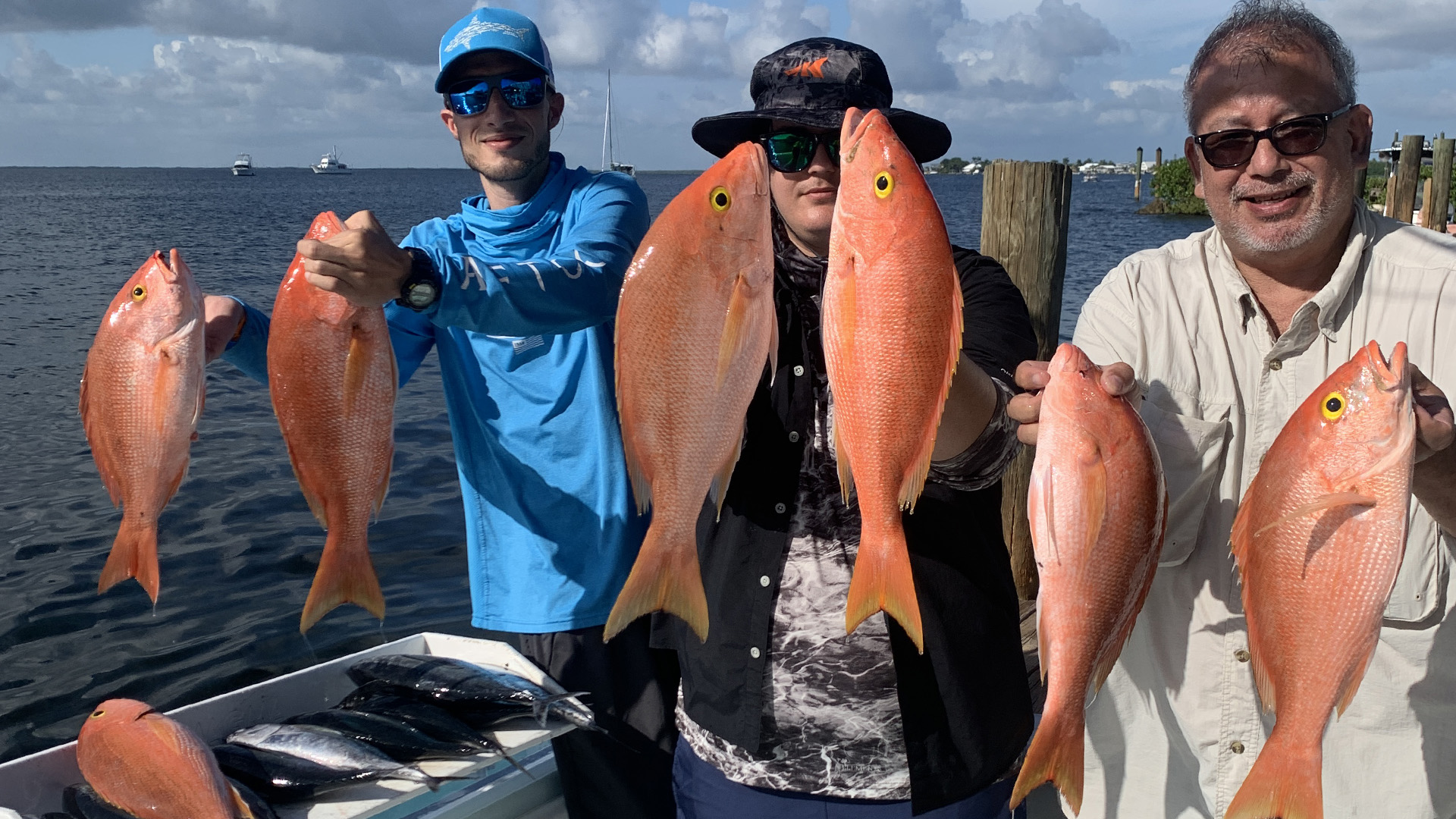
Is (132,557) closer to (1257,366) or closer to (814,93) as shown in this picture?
(814,93)

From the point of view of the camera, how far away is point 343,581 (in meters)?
2.43

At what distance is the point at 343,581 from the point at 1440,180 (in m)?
17.4

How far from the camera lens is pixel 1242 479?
2.49 meters

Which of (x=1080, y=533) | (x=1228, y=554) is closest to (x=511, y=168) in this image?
(x=1080, y=533)

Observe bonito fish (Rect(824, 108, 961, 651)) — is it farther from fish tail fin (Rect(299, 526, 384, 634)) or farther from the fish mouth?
fish tail fin (Rect(299, 526, 384, 634))

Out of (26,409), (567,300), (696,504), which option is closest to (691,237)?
(696,504)

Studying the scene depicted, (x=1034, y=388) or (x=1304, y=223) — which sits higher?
(x=1304, y=223)

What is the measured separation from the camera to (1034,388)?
2.07 meters

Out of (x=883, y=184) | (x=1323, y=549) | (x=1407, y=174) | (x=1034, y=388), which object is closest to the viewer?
(x=883, y=184)

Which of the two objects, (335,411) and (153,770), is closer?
(335,411)

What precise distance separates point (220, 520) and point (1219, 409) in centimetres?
1181

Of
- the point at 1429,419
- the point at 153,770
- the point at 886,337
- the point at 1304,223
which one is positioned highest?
the point at 1304,223

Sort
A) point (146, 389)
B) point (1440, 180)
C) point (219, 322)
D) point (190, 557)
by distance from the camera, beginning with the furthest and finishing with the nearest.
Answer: point (1440, 180), point (190, 557), point (219, 322), point (146, 389)

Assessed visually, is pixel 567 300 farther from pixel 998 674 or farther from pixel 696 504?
pixel 998 674
